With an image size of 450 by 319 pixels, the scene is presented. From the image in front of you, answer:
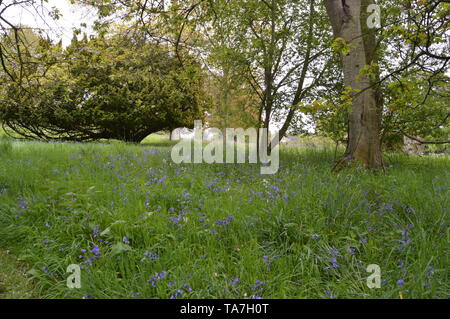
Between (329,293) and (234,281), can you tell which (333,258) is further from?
(234,281)

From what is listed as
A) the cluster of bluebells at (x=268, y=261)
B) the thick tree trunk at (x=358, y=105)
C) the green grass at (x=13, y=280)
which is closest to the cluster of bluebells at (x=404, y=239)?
the cluster of bluebells at (x=268, y=261)

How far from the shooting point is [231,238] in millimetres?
2789

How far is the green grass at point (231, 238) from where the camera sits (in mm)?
2189

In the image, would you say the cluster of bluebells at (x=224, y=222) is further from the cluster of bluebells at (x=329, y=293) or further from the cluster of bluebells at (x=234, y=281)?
the cluster of bluebells at (x=329, y=293)

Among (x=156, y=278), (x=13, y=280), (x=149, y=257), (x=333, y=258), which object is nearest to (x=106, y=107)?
(x=13, y=280)

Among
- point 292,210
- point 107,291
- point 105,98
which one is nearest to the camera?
point 107,291

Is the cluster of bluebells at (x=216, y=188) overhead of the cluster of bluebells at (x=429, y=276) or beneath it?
overhead

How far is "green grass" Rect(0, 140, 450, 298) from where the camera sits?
2.19 metres

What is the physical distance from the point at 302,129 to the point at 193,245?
6.52 m

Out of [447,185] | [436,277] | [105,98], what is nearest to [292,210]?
[436,277]

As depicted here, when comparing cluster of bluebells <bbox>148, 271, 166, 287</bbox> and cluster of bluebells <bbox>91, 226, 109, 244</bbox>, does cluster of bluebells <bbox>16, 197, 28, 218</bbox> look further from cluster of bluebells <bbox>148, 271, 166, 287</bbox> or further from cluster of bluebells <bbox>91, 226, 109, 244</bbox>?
cluster of bluebells <bbox>148, 271, 166, 287</bbox>

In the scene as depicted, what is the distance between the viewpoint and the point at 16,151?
6617mm

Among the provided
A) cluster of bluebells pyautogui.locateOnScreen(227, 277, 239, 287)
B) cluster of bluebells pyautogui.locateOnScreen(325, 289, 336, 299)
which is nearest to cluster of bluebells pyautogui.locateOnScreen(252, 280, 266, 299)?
cluster of bluebells pyautogui.locateOnScreen(227, 277, 239, 287)
